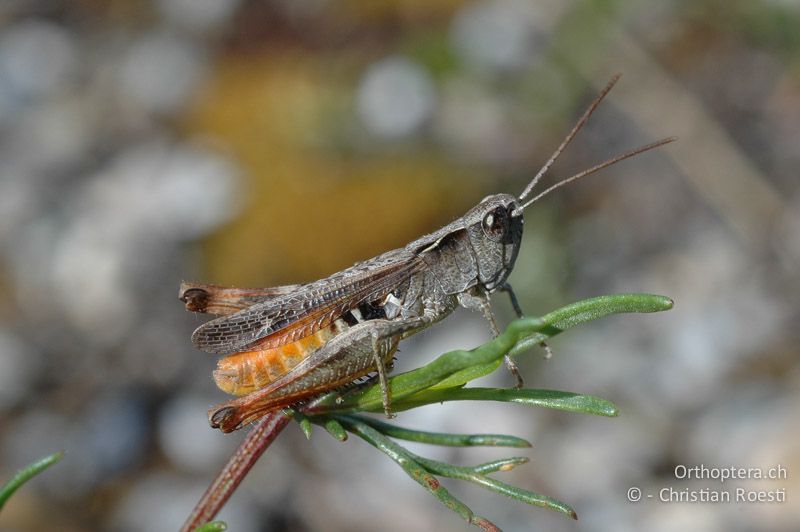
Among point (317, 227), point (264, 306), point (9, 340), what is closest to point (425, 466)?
point (264, 306)

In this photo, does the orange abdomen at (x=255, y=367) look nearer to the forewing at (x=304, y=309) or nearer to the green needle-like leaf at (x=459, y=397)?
the forewing at (x=304, y=309)

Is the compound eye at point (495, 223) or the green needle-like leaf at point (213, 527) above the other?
the compound eye at point (495, 223)

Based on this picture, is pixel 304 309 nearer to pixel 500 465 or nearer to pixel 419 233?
pixel 500 465

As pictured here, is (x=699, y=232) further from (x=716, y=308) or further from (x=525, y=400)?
(x=525, y=400)

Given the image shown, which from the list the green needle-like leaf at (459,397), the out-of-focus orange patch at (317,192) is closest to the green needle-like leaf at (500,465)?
the green needle-like leaf at (459,397)

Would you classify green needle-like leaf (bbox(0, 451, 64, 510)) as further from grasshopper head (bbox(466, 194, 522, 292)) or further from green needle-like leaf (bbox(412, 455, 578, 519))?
grasshopper head (bbox(466, 194, 522, 292))

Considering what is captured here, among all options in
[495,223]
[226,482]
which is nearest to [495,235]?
[495,223]
